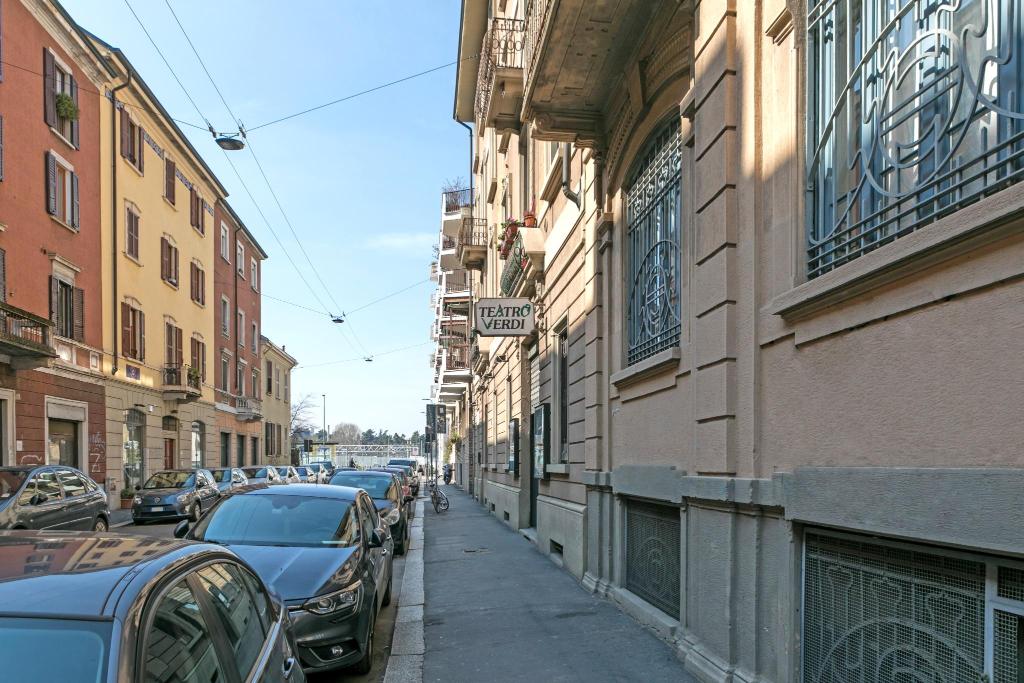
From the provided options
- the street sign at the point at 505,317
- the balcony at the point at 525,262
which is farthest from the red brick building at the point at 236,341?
the street sign at the point at 505,317

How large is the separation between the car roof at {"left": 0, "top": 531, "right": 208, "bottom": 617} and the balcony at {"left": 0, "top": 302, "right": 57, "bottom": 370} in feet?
60.1

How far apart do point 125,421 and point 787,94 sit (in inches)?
1036

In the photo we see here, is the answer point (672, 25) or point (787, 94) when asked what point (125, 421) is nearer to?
point (672, 25)

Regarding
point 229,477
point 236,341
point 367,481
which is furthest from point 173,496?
point 236,341

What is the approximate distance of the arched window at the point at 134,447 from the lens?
26.9m

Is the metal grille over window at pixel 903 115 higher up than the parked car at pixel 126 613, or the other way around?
the metal grille over window at pixel 903 115

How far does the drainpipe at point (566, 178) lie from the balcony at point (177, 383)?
77.0 ft

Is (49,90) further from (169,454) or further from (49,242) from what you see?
(169,454)

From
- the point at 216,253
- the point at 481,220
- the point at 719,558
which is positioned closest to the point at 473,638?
the point at 719,558

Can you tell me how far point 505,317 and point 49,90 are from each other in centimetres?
1615

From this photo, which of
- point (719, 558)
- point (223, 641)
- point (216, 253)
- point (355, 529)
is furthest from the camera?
point (216, 253)

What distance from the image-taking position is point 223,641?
3.13 metres

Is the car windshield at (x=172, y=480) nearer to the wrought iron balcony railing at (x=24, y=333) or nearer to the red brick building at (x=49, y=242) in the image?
the red brick building at (x=49, y=242)

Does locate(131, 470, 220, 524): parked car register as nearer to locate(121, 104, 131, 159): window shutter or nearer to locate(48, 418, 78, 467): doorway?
locate(48, 418, 78, 467): doorway
